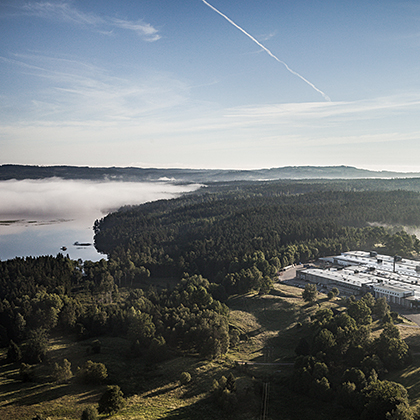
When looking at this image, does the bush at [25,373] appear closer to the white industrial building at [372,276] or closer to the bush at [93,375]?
the bush at [93,375]

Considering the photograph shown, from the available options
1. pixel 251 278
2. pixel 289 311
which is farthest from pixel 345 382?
pixel 251 278

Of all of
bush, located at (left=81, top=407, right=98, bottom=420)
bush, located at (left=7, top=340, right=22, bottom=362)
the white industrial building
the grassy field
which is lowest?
the grassy field

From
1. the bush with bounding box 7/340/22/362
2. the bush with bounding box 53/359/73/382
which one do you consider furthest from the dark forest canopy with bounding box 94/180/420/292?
the bush with bounding box 7/340/22/362

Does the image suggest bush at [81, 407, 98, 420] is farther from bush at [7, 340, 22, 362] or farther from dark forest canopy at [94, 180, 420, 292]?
dark forest canopy at [94, 180, 420, 292]

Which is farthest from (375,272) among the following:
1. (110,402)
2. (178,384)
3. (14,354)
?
(14,354)

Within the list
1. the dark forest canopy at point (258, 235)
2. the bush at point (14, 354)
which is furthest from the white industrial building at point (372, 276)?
the bush at point (14, 354)

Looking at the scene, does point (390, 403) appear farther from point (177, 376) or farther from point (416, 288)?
point (416, 288)

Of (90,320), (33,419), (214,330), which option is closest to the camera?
(33,419)
